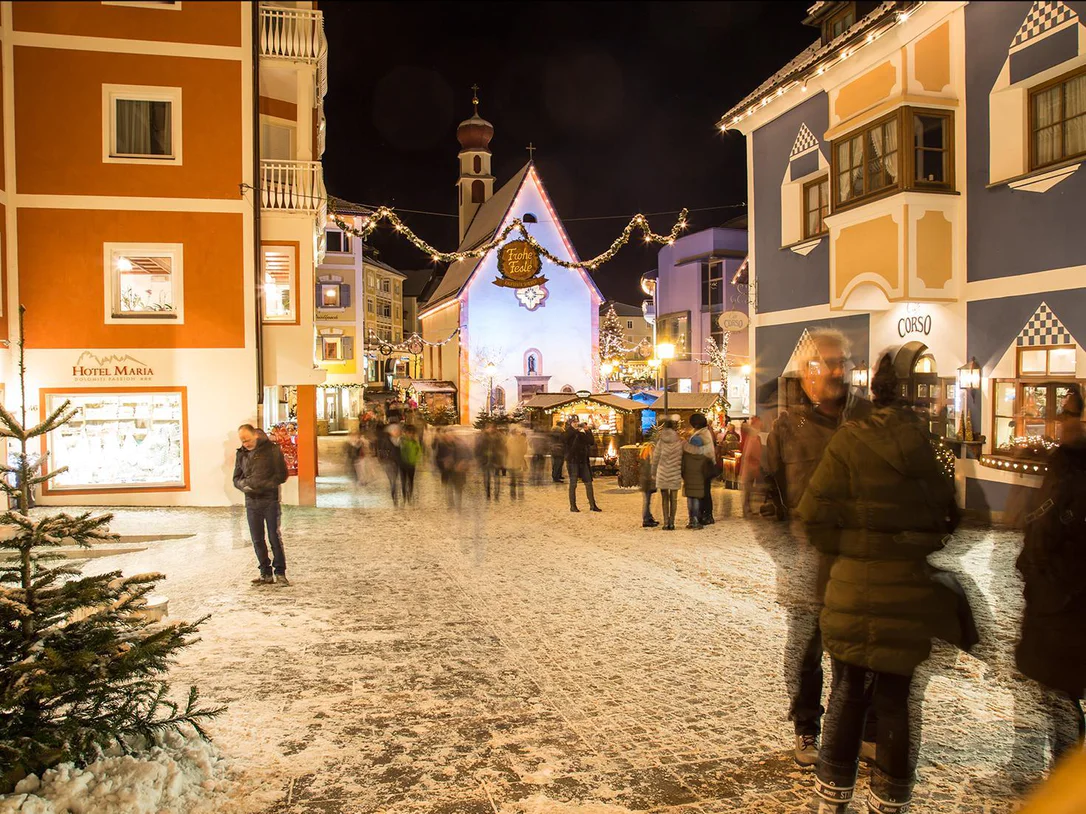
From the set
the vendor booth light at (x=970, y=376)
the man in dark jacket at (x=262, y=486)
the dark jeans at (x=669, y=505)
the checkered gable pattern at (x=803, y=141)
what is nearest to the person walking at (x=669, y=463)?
the dark jeans at (x=669, y=505)

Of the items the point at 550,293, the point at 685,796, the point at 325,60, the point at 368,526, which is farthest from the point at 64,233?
the point at 550,293

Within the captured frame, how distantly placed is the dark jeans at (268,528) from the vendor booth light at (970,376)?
11279 millimetres

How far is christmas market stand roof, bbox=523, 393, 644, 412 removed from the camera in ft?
73.7

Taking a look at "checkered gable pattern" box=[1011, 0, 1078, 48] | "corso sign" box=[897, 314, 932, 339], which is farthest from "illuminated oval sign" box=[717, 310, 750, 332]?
"checkered gable pattern" box=[1011, 0, 1078, 48]

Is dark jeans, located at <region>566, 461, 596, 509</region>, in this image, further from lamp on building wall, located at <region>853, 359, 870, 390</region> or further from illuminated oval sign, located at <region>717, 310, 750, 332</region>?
illuminated oval sign, located at <region>717, 310, 750, 332</region>

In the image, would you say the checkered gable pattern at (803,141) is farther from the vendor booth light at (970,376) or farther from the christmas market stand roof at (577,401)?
the christmas market stand roof at (577,401)

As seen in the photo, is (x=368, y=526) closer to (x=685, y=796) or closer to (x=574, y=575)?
(x=574, y=575)

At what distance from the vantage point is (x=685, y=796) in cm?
433

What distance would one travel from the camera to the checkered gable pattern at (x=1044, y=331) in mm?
12177

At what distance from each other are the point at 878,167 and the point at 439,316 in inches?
1684

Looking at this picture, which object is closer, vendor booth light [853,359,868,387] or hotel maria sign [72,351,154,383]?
hotel maria sign [72,351,154,383]

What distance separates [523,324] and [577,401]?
24.9 meters

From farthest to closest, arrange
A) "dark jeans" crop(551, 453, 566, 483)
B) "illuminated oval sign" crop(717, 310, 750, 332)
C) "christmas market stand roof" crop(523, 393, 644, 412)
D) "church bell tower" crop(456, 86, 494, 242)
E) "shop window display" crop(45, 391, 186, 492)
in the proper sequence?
"church bell tower" crop(456, 86, 494, 242)
"christmas market stand roof" crop(523, 393, 644, 412)
"dark jeans" crop(551, 453, 566, 483)
"illuminated oval sign" crop(717, 310, 750, 332)
"shop window display" crop(45, 391, 186, 492)

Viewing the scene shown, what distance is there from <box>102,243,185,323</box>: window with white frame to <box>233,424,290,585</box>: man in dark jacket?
8045 millimetres
